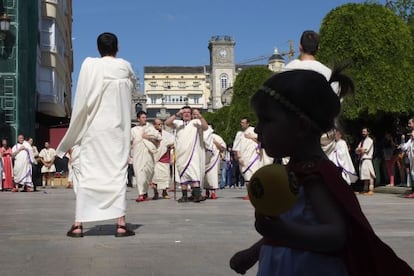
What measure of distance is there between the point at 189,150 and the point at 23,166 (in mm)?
10251

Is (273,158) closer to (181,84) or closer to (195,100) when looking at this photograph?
(195,100)

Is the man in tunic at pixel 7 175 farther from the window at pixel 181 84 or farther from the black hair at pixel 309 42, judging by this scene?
the window at pixel 181 84

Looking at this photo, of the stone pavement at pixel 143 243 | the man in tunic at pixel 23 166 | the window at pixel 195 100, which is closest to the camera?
the stone pavement at pixel 143 243

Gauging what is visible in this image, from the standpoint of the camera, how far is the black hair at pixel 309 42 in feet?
22.3

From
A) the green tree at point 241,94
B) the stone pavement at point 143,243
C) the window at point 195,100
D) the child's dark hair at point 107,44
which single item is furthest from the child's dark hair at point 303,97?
the window at point 195,100

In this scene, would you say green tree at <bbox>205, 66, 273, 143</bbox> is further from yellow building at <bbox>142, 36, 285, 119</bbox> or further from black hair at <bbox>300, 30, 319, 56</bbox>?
yellow building at <bbox>142, 36, 285, 119</bbox>

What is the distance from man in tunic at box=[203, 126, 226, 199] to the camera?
15.1m

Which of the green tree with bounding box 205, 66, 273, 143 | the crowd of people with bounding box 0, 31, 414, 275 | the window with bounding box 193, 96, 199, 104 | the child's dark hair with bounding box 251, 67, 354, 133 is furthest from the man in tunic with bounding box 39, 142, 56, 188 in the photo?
the window with bounding box 193, 96, 199, 104

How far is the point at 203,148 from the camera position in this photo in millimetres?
14141

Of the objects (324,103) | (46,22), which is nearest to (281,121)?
(324,103)

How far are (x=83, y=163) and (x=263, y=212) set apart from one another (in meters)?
5.32

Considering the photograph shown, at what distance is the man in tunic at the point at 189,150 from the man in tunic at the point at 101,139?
6.45 meters

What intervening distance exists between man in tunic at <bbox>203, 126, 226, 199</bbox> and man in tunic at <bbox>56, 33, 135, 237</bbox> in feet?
25.6

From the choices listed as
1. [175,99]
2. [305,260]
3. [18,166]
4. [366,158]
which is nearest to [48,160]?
[18,166]
